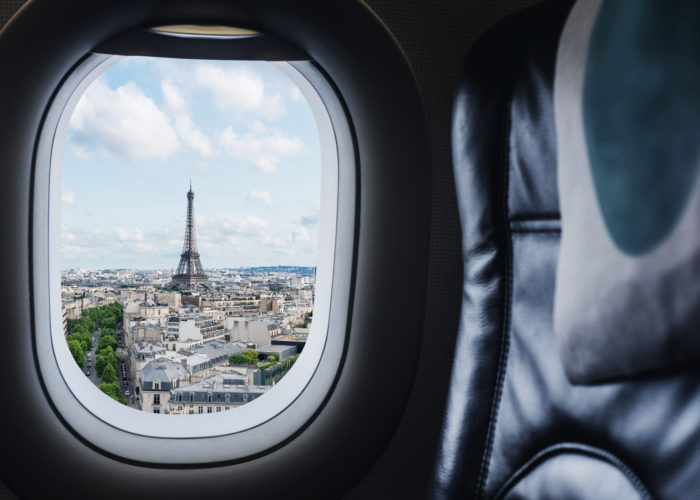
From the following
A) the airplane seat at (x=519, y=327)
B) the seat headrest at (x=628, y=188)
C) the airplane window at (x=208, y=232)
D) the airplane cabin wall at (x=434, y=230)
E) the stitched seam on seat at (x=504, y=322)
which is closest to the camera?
the seat headrest at (x=628, y=188)

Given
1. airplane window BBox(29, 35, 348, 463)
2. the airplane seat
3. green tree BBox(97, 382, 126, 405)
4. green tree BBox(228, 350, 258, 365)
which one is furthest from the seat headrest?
green tree BBox(97, 382, 126, 405)

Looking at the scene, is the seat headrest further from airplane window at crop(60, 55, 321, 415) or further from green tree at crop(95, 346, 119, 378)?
green tree at crop(95, 346, 119, 378)

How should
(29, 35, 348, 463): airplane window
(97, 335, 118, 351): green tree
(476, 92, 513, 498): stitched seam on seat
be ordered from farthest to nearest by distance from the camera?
(97, 335, 118, 351): green tree → (29, 35, 348, 463): airplane window → (476, 92, 513, 498): stitched seam on seat

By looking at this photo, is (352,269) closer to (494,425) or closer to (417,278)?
(417,278)

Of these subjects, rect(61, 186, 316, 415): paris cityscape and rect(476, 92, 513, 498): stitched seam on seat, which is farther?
rect(61, 186, 316, 415): paris cityscape

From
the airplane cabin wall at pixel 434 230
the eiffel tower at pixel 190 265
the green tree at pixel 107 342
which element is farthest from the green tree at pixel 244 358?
the airplane cabin wall at pixel 434 230

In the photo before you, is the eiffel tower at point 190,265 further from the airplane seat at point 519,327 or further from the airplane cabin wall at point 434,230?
the airplane seat at point 519,327

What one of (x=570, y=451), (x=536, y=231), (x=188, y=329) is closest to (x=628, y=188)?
(x=536, y=231)
